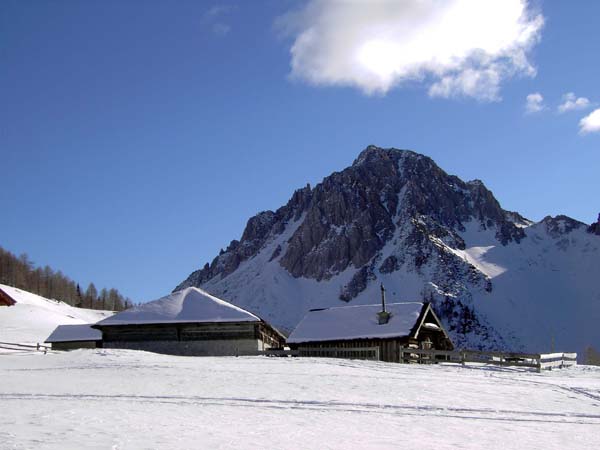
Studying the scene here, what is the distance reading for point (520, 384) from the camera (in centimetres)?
2400

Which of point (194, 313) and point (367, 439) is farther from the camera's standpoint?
point (194, 313)

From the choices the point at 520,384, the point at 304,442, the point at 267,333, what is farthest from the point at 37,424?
the point at 267,333

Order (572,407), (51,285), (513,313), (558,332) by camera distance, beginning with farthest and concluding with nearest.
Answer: (513,313) < (558,332) < (51,285) < (572,407)

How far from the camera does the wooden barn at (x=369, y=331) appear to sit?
4231 centimetres

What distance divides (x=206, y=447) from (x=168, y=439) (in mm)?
764

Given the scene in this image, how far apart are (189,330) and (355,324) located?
1039cm

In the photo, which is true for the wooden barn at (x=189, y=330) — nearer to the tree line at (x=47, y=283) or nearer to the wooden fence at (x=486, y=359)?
the wooden fence at (x=486, y=359)

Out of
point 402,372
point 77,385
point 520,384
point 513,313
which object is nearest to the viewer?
point 77,385

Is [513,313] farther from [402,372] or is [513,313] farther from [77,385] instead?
[77,385]

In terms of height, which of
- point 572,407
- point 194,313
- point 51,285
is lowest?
point 572,407

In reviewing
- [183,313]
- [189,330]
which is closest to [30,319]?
[183,313]

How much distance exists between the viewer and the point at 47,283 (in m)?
157

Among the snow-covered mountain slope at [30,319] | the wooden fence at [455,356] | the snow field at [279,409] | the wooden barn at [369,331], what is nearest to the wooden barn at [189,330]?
the wooden fence at [455,356]

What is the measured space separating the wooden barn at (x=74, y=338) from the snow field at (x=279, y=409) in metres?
33.5
